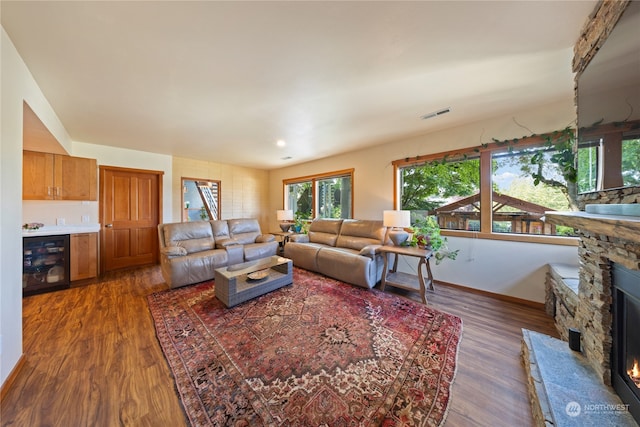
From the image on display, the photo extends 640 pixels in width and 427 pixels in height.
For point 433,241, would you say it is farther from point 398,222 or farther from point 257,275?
point 257,275

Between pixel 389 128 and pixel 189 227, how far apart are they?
3820 millimetres

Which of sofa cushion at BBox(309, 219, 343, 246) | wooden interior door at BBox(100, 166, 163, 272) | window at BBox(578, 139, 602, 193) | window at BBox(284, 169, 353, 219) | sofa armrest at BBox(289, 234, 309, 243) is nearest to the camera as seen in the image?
window at BBox(578, 139, 602, 193)

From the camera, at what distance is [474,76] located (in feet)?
6.23

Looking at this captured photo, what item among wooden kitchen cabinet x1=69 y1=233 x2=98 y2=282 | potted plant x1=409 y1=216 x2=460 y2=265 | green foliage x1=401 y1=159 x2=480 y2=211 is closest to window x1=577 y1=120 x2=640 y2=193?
potted plant x1=409 y1=216 x2=460 y2=265

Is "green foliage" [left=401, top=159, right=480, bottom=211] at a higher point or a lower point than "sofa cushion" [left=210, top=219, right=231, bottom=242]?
higher

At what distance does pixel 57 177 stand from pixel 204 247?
2.32 meters

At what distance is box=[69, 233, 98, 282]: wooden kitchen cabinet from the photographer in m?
3.20

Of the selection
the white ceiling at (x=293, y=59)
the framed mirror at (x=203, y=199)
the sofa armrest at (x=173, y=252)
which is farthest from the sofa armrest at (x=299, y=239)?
the framed mirror at (x=203, y=199)

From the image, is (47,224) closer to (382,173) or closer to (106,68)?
(106,68)

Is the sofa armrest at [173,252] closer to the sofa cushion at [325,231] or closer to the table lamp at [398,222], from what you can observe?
the sofa cushion at [325,231]

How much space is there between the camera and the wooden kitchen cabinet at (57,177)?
116 inches

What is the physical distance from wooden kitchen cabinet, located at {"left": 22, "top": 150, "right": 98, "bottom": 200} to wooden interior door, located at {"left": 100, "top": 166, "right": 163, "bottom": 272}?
0.54 meters

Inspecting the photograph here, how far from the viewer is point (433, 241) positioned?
9.34ft

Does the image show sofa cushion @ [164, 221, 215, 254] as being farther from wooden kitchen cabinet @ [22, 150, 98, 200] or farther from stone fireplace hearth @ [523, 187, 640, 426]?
stone fireplace hearth @ [523, 187, 640, 426]
